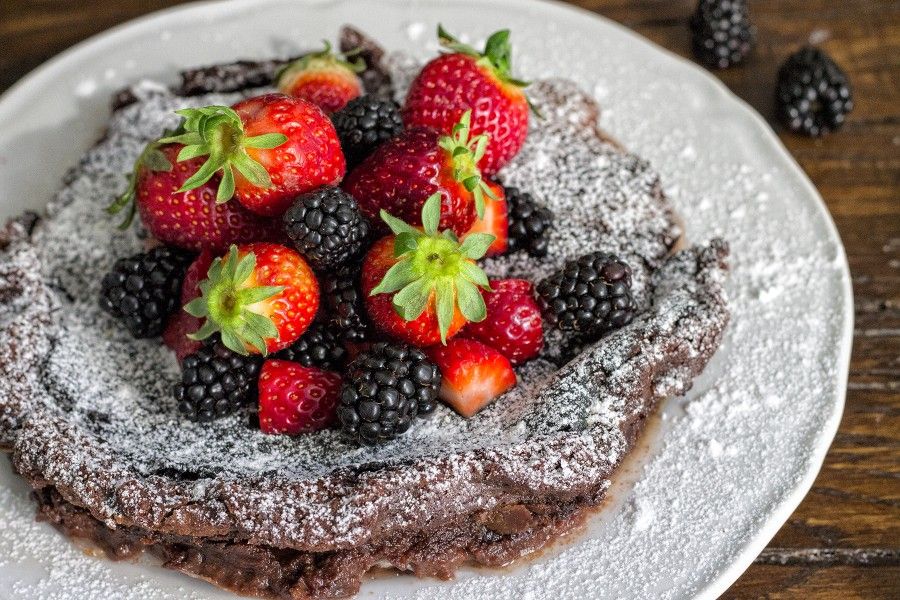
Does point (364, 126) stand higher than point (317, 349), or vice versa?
point (364, 126)

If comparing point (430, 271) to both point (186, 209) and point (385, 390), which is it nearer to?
point (385, 390)

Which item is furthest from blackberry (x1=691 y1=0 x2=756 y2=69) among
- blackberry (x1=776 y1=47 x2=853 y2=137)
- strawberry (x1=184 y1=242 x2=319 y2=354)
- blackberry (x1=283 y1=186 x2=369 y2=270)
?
strawberry (x1=184 y1=242 x2=319 y2=354)

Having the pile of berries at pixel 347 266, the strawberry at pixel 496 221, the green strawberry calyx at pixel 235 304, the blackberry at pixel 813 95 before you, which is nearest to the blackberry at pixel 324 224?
the pile of berries at pixel 347 266

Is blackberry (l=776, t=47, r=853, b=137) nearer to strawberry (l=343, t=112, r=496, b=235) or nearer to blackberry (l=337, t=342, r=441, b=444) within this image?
strawberry (l=343, t=112, r=496, b=235)

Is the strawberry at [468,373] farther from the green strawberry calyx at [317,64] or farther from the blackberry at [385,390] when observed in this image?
the green strawberry calyx at [317,64]

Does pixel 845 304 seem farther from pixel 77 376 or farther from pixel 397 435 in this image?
pixel 77 376

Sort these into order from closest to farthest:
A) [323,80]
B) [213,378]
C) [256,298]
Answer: [256,298]
[213,378]
[323,80]

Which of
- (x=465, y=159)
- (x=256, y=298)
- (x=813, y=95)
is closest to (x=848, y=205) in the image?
(x=813, y=95)
